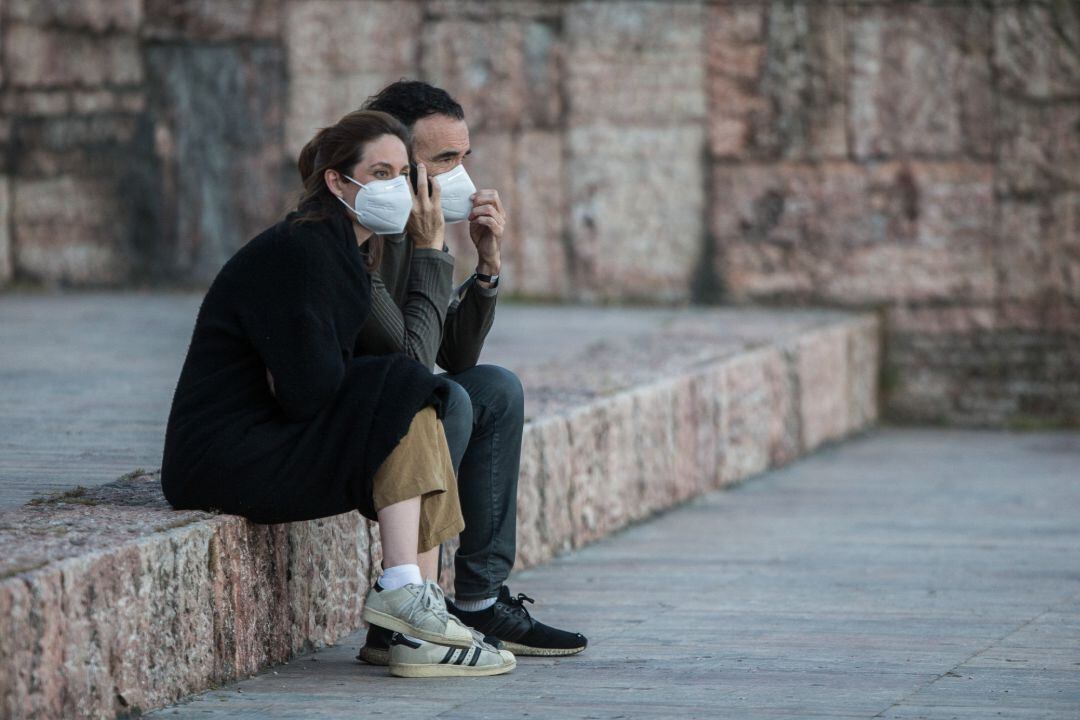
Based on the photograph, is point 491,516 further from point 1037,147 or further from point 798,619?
point 1037,147

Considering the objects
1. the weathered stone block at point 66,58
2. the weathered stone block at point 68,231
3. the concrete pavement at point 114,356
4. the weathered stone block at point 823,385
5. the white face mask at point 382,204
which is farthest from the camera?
the weathered stone block at point 68,231

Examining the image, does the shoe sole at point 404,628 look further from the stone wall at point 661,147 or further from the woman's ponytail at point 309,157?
the stone wall at point 661,147

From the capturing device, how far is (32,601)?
2.90 metres

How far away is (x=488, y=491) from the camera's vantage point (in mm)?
4004

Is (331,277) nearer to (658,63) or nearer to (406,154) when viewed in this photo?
(406,154)

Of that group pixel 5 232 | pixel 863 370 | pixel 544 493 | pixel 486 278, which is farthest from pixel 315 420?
pixel 5 232

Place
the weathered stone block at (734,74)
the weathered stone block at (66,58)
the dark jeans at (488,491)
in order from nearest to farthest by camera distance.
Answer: the dark jeans at (488,491) → the weathered stone block at (734,74) → the weathered stone block at (66,58)

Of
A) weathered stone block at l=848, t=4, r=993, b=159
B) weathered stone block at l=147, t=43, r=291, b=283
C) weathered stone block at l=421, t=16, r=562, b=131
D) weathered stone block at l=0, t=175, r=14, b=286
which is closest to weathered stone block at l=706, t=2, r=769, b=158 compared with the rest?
weathered stone block at l=848, t=4, r=993, b=159

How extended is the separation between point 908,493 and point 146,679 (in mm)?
3878

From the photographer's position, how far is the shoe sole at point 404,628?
360cm

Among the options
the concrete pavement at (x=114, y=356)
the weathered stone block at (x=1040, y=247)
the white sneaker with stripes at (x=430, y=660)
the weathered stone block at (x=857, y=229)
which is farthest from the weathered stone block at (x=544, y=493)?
the weathered stone block at (x=1040, y=247)

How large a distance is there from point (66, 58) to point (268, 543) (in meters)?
5.80

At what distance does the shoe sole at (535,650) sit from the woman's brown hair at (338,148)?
957 mm

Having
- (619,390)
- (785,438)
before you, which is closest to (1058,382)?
(785,438)
